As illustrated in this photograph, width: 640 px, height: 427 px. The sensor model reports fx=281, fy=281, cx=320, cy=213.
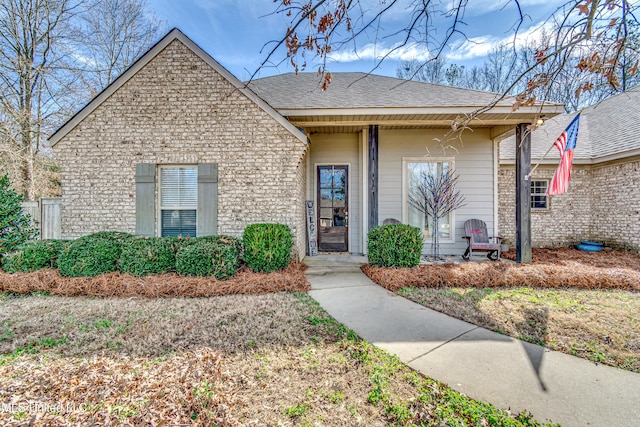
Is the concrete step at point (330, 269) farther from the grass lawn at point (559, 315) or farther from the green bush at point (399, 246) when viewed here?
the grass lawn at point (559, 315)

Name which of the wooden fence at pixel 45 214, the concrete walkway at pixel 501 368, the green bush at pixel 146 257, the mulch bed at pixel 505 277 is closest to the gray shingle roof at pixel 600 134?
the mulch bed at pixel 505 277

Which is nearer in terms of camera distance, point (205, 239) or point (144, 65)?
point (205, 239)

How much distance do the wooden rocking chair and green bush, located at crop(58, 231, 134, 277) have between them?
7.63 m

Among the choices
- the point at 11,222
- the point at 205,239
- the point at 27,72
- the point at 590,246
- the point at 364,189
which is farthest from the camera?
the point at 27,72

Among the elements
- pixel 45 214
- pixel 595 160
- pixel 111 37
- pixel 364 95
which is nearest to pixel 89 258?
pixel 45 214

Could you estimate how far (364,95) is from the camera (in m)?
6.89

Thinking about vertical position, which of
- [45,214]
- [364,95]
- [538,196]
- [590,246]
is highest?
[364,95]

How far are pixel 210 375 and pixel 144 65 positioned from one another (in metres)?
6.40

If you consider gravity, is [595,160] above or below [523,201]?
above

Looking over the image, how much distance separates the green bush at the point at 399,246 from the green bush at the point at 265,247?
1.90 meters

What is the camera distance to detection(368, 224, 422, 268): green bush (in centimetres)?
550

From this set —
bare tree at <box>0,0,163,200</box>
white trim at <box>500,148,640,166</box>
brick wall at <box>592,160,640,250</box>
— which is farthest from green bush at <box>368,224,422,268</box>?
bare tree at <box>0,0,163,200</box>

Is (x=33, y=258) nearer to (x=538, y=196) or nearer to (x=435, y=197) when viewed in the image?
(x=435, y=197)

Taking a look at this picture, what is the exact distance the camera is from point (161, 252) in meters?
5.09
